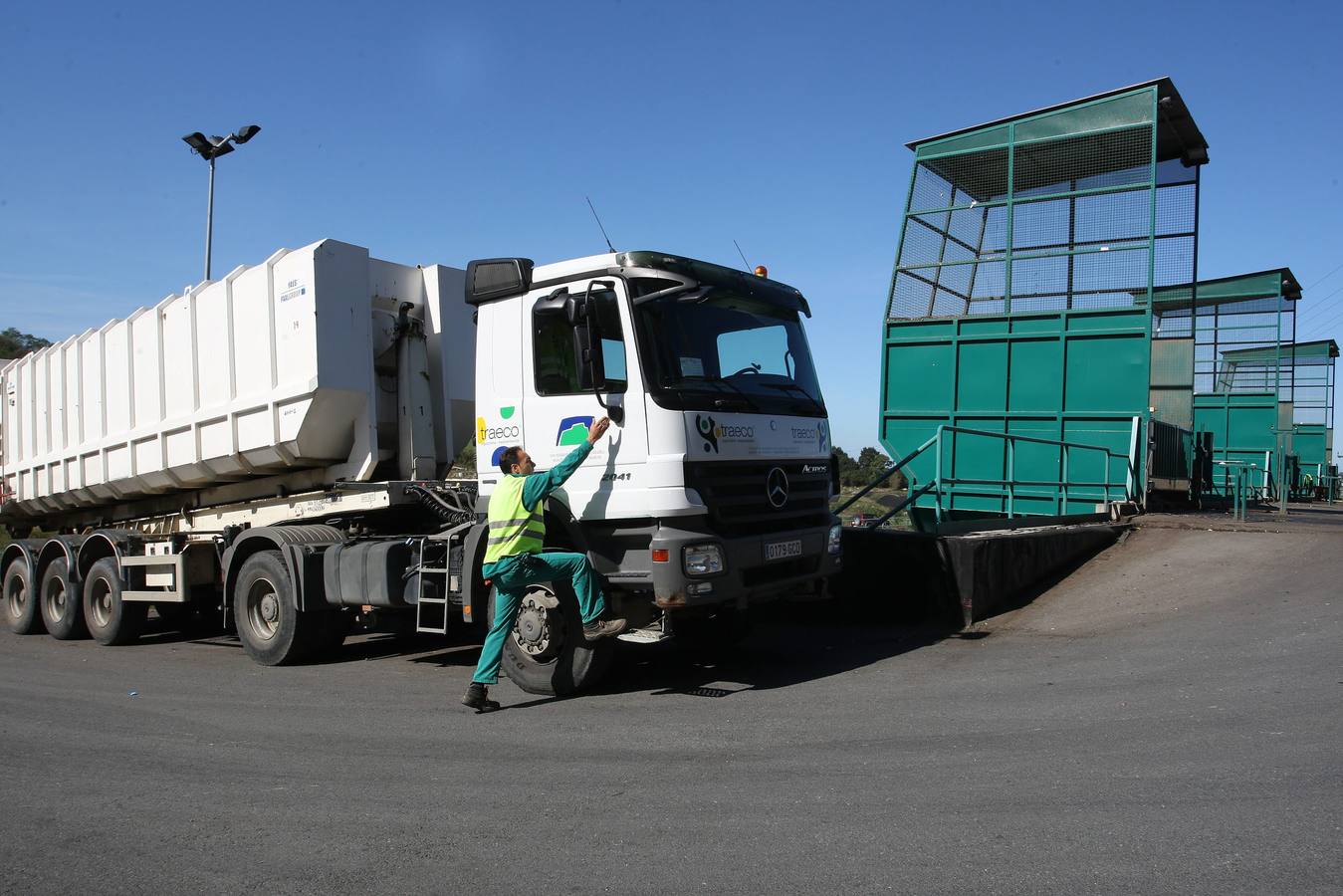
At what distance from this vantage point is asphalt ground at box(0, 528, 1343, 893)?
3516 mm

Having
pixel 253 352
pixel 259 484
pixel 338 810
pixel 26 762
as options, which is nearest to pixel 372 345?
pixel 253 352

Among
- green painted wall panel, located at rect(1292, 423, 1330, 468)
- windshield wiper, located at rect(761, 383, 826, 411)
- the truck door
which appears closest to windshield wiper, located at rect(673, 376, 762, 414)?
windshield wiper, located at rect(761, 383, 826, 411)

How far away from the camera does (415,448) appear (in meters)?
8.41

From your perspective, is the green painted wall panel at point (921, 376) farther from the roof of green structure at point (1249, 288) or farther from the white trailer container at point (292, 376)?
the roof of green structure at point (1249, 288)

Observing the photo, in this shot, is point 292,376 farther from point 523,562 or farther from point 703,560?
point 703,560

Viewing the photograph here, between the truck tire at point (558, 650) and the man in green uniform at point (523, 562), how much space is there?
0.69ft

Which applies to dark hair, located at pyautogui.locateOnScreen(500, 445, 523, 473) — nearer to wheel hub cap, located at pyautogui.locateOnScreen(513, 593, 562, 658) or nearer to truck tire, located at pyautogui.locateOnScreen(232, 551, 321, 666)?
wheel hub cap, located at pyautogui.locateOnScreen(513, 593, 562, 658)

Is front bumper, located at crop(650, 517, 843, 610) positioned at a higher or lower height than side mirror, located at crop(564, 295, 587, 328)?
lower

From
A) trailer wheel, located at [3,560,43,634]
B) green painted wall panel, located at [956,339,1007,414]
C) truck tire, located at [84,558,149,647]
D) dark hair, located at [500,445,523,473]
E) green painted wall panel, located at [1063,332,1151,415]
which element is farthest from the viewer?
green painted wall panel, located at [956,339,1007,414]

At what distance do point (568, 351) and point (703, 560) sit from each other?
5.51 ft

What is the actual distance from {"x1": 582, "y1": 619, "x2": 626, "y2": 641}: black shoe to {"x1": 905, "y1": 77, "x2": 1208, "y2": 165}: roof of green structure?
1078 cm

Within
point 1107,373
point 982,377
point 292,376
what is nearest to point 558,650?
point 292,376

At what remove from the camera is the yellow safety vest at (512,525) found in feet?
20.4

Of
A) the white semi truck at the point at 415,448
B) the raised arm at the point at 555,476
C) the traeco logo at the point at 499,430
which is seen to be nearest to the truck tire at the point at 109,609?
the white semi truck at the point at 415,448
